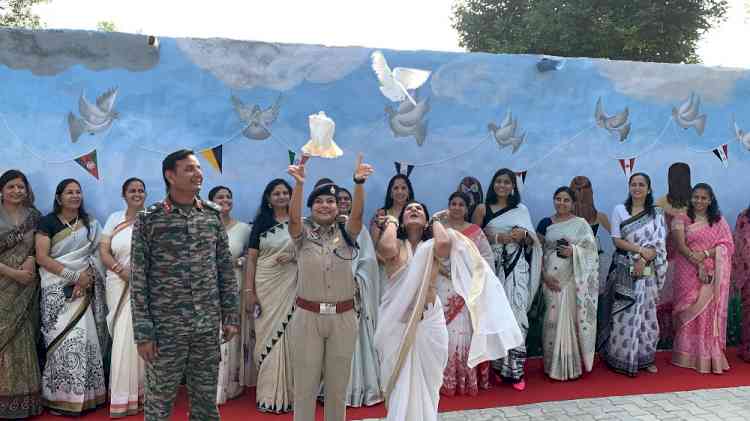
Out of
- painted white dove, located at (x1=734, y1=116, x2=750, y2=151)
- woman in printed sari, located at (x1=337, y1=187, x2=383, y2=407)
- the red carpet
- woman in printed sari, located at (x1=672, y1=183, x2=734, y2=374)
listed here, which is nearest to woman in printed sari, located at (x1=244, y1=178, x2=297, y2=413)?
the red carpet

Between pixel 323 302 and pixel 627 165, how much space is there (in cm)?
430

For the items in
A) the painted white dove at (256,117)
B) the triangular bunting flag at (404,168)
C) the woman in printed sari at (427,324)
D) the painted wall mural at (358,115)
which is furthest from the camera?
the triangular bunting flag at (404,168)

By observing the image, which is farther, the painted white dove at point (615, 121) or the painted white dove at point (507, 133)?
the painted white dove at point (615, 121)

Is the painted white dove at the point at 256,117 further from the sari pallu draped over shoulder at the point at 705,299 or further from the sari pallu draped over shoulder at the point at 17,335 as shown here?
the sari pallu draped over shoulder at the point at 705,299

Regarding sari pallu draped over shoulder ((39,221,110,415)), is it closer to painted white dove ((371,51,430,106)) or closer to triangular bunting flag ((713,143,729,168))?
painted white dove ((371,51,430,106))

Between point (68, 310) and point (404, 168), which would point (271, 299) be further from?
point (404, 168)

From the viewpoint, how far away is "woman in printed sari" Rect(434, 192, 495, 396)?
466cm

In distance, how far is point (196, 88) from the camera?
5.02m

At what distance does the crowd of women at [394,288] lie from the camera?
413 cm

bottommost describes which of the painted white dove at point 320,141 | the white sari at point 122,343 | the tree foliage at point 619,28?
the white sari at point 122,343

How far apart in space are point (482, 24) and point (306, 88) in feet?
38.0

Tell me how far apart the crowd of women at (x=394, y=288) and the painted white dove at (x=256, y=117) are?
0.73 meters

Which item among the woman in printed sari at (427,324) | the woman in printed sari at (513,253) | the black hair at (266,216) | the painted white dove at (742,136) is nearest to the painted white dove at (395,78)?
the woman in printed sari at (427,324)

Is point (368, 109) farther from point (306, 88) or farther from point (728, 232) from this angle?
point (728, 232)
